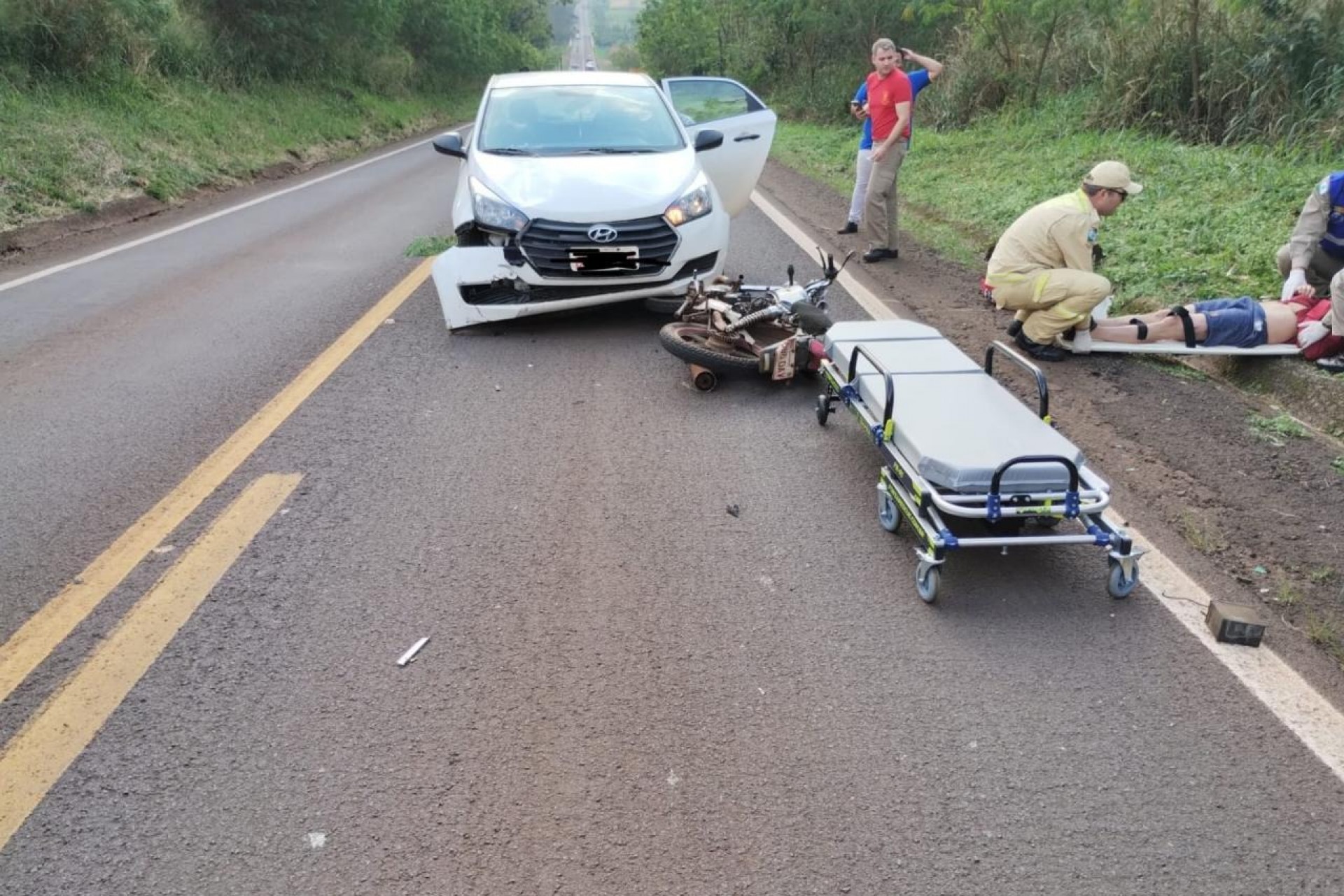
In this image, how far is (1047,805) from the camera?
2.62 meters

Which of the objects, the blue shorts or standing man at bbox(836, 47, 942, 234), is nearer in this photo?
the blue shorts

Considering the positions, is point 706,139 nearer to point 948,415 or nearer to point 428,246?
point 428,246

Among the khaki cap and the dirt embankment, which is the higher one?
the khaki cap

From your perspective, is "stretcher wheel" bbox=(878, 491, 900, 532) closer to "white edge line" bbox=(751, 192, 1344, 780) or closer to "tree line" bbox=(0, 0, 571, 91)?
"white edge line" bbox=(751, 192, 1344, 780)

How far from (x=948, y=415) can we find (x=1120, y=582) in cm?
99

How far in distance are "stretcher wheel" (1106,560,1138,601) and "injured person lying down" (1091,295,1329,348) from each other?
10.0 feet

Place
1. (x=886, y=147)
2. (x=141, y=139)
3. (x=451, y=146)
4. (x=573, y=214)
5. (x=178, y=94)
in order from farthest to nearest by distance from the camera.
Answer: (x=178, y=94) → (x=141, y=139) → (x=886, y=147) → (x=451, y=146) → (x=573, y=214)

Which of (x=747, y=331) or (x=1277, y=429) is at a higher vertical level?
(x=747, y=331)

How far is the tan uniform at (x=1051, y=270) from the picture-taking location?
19.4 feet

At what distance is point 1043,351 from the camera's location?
6227 millimetres

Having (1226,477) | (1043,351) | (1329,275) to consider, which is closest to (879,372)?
(1226,477)

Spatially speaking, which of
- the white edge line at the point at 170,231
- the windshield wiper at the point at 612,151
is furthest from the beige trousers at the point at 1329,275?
the white edge line at the point at 170,231

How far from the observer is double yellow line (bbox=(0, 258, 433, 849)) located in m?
2.76

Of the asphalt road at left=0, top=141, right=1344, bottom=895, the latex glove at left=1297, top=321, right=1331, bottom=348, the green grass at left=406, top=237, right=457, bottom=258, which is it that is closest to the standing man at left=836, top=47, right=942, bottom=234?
the green grass at left=406, top=237, right=457, bottom=258
